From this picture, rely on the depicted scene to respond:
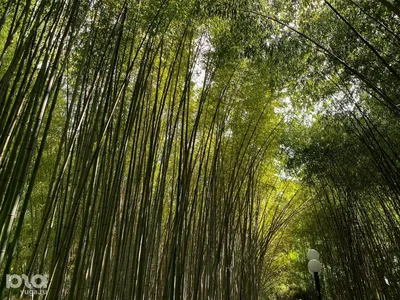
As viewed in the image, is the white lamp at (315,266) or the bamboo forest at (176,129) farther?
the white lamp at (315,266)

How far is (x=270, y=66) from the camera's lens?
4.27m

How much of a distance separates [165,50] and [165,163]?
1.29 meters

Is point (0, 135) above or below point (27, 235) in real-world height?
below

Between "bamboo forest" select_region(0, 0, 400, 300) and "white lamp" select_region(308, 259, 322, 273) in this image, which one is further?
"white lamp" select_region(308, 259, 322, 273)

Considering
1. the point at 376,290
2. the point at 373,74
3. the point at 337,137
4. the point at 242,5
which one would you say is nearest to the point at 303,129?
the point at 337,137

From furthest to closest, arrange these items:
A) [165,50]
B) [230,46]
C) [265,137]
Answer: [265,137], [230,46], [165,50]

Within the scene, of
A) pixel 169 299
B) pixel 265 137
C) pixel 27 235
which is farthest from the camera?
pixel 27 235

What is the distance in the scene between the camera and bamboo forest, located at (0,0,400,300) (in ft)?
5.84

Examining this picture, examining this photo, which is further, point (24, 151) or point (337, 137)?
point (337, 137)

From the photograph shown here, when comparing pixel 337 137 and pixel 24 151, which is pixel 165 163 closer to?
pixel 24 151

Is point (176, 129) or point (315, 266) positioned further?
point (315, 266)

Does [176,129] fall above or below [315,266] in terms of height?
above

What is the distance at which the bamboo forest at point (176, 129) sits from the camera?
178 cm

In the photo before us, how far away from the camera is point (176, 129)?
165 inches
